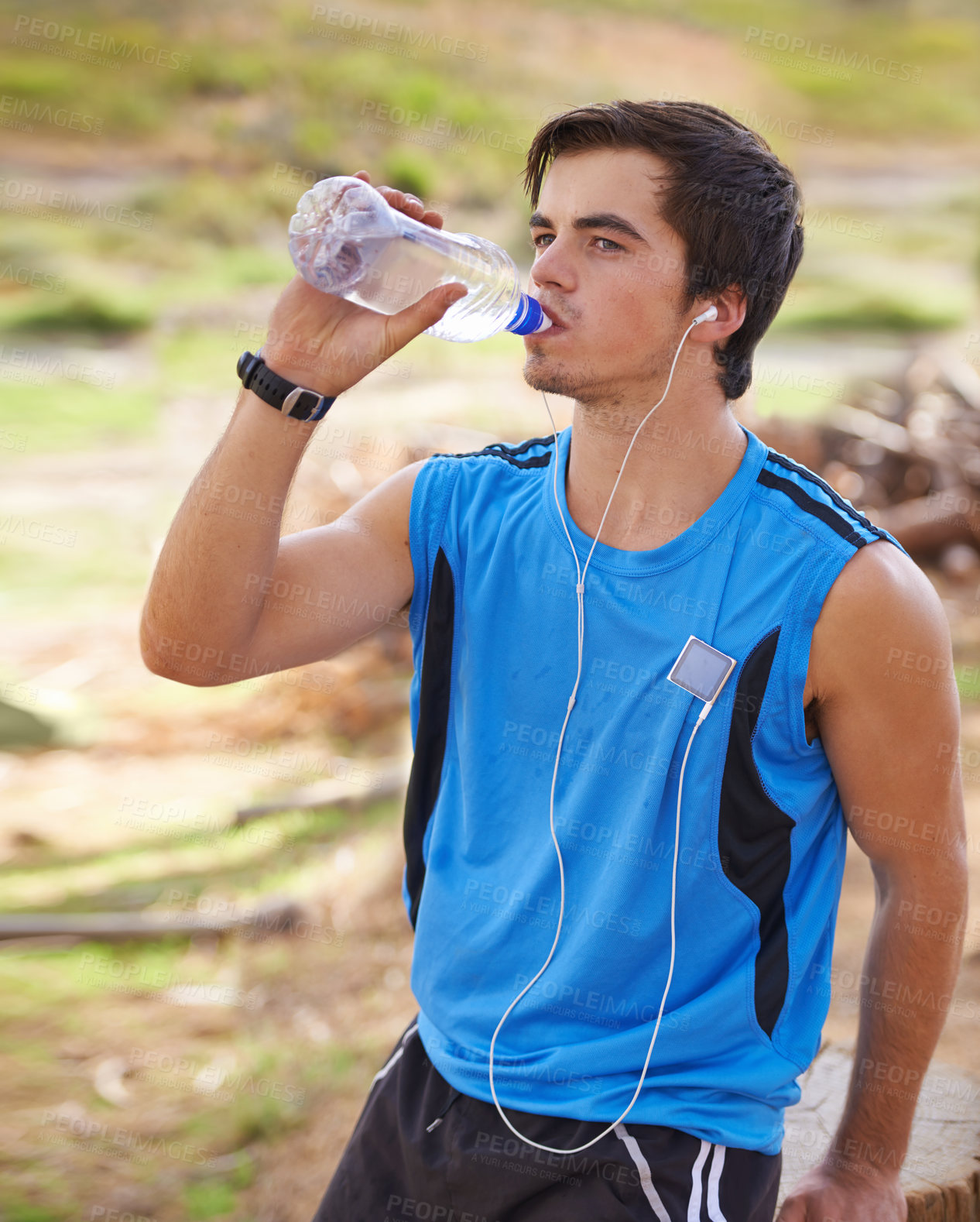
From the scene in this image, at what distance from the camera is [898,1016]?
1.73m

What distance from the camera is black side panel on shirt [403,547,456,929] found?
188cm

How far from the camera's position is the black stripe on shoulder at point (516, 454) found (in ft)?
6.57

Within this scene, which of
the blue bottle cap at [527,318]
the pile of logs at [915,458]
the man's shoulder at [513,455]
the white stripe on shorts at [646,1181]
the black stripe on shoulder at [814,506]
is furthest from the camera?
the pile of logs at [915,458]

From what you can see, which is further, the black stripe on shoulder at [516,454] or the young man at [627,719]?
the black stripe on shoulder at [516,454]

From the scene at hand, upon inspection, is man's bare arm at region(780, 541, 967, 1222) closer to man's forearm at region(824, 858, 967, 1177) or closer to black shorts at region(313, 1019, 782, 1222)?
man's forearm at region(824, 858, 967, 1177)

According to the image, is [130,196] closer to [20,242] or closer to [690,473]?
[20,242]

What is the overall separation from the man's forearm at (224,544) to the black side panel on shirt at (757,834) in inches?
29.8

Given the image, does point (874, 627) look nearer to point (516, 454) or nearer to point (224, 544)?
point (516, 454)

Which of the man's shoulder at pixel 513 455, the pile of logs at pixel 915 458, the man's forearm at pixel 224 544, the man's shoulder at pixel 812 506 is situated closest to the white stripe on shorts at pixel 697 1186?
the man's shoulder at pixel 812 506

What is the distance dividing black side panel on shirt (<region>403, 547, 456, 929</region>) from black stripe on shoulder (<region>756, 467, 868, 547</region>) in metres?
0.56

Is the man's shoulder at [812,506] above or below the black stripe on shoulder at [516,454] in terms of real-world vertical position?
above

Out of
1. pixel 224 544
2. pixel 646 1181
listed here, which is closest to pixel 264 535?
pixel 224 544

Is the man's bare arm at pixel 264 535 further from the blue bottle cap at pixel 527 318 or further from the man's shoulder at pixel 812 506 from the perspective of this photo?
the man's shoulder at pixel 812 506

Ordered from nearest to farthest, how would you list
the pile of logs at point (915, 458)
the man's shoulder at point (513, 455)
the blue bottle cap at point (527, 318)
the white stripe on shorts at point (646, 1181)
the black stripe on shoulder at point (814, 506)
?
the white stripe on shorts at point (646, 1181)
the black stripe on shoulder at point (814, 506)
the blue bottle cap at point (527, 318)
the man's shoulder at point (513, 455)
the pile of logs at point (915, 458)
